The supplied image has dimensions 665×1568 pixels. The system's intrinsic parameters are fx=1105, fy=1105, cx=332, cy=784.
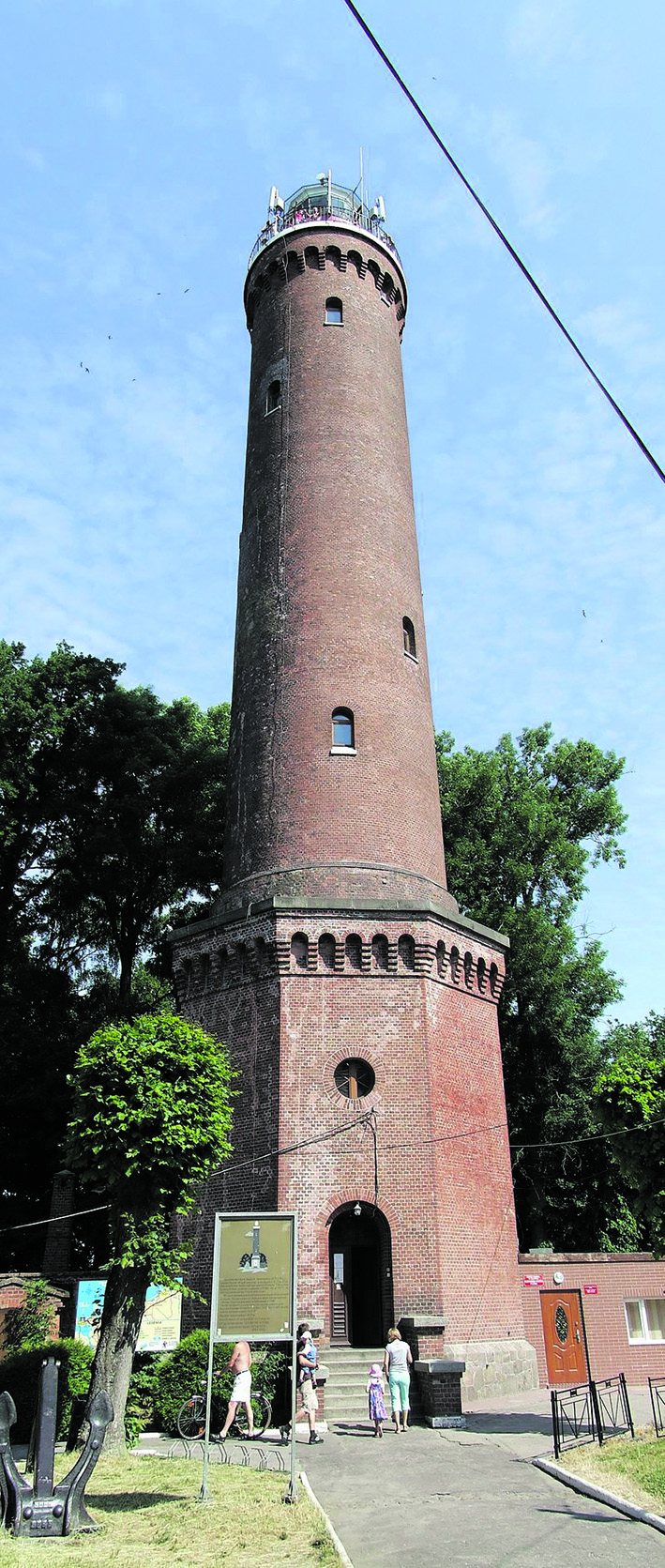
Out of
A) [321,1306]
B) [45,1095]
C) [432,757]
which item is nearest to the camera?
[321,1306]

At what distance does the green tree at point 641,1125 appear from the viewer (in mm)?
14094

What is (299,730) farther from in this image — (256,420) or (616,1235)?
(616,1235)

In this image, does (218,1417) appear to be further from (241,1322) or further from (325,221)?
(325,221)

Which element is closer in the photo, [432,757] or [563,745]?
[432,757]

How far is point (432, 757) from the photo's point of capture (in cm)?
2261

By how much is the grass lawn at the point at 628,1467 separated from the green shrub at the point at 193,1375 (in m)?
4.79

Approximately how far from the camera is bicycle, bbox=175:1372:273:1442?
14284 mm

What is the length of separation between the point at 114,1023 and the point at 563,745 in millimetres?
21910

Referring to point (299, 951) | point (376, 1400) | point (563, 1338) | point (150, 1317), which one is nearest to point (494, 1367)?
point (563, 1338)

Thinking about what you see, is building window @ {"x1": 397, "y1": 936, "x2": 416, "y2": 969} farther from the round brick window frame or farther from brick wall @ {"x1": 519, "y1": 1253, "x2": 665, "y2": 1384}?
brick wall @ {"x1": 519, "y1": 1253, "x2": 665, "y2": 1384}

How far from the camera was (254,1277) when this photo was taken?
421 inches

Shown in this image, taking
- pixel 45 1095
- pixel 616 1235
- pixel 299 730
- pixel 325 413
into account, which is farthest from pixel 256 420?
pixel 616 1235

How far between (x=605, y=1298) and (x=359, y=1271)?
228 inches

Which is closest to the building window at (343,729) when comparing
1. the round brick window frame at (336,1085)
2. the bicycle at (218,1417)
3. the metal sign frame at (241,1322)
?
the round brick window frame at (336,1085)
